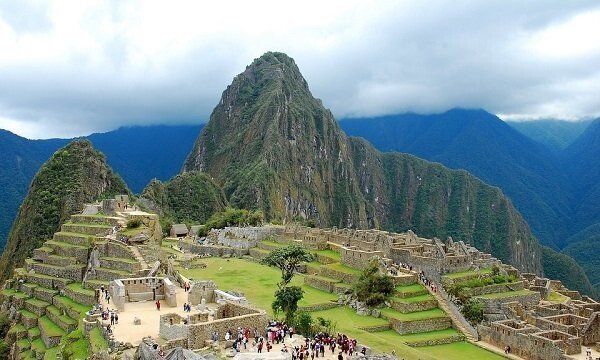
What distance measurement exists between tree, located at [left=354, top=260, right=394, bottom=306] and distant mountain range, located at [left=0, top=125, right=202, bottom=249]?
2639 inches

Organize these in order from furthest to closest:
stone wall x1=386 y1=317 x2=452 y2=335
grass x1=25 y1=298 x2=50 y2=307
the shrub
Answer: the shrub → grass x1=25 y1=298 x2=50 y2=307 → stone wall x1=386 y1=317 x2=452 y2=335

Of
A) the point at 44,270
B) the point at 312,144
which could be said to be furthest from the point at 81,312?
the point at 312,144

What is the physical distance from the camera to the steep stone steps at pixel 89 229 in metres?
38.4

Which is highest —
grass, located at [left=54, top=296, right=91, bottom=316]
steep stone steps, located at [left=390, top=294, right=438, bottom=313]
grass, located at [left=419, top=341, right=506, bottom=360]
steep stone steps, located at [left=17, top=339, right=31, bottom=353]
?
steep stone steps, located at [left=390, top=294, right=438, bottom=313]

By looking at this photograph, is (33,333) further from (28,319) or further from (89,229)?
(89,229)

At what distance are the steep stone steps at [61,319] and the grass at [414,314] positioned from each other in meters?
17.6

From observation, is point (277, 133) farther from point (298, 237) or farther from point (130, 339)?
point (130, 339)

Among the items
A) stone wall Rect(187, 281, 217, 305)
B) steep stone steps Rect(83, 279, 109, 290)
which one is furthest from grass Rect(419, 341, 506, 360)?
steep stone steps Rect(83, 279, 109, 290)

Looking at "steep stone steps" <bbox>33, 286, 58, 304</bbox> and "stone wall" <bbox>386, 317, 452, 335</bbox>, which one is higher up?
"steep stone steps" <bbox>33, 286, 58, 304</bbox>

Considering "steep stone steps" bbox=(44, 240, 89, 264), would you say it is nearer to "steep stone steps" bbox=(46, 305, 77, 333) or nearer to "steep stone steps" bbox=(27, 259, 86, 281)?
"steep stone steps" bbox=(27, 259, 86, 281)

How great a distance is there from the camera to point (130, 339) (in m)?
18.9

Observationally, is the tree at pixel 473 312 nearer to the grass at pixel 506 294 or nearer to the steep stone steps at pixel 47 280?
the grass at pixel 506 294

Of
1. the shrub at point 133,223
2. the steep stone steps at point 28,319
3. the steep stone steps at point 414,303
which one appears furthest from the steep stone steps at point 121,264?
the steep stone steps at point 414,303

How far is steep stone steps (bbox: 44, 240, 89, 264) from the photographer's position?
36.8 metres
